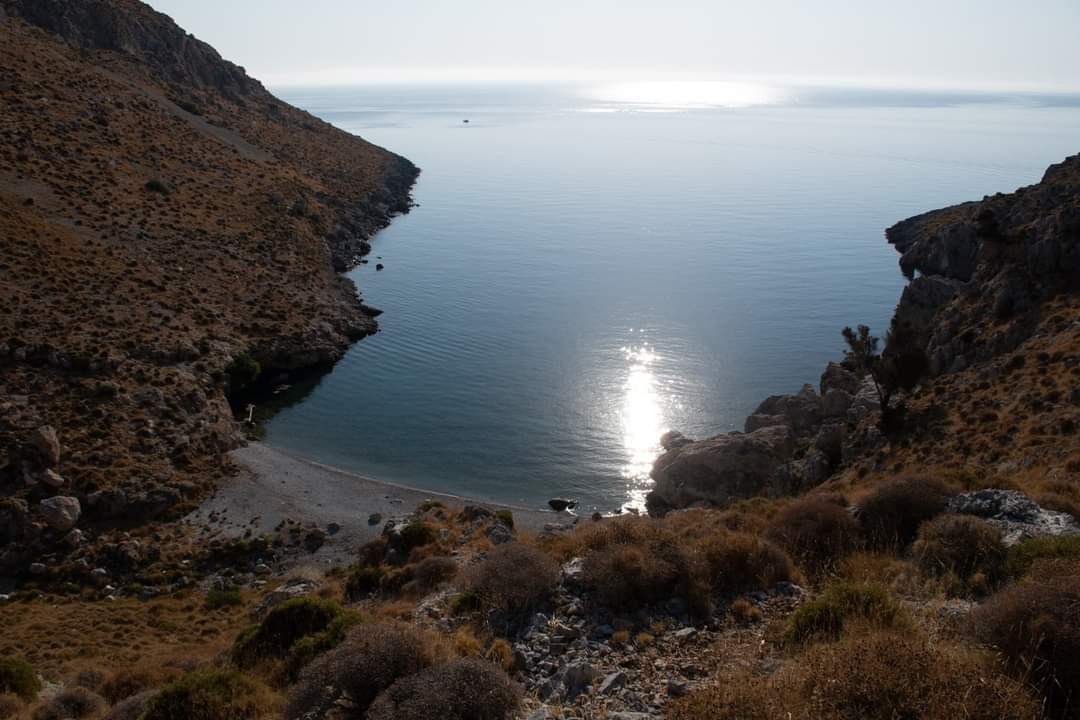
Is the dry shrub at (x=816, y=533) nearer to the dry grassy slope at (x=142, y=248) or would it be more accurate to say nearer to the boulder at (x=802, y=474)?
the boulder at (x=802, y=474)

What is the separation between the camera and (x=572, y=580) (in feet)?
53.0

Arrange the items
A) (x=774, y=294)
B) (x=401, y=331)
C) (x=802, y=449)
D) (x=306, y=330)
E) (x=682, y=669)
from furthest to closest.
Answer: (x=774, y=294) < (x=401, y=331) < (x=306, y=330) < (x=802, y=449) < (x=682, y=669)

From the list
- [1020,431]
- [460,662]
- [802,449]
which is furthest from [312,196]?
[460,662]

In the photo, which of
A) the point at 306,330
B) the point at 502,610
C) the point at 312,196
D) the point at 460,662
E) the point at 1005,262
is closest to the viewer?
the point at 460,662

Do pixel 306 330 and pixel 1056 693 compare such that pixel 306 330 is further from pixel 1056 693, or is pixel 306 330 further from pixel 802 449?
pixel 1056 693

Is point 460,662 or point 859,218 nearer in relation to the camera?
point 460,662

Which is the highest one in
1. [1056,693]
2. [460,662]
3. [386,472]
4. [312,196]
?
[312,196]

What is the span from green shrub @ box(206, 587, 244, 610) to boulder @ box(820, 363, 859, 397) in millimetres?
34233

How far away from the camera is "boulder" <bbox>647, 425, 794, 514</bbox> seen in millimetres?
39219

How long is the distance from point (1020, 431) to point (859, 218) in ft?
321

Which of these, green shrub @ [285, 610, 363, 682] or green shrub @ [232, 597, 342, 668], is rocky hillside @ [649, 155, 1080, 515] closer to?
green shrub @ [285, 610, 363, 682]

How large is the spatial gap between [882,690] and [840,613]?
3.17 meters

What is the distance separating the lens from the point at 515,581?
15727 millimetres

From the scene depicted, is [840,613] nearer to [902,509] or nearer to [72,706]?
[902,509]
